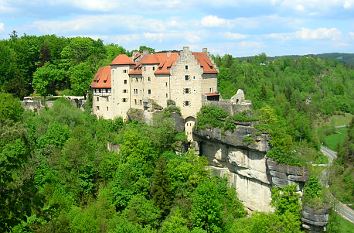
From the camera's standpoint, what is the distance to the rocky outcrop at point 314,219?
4144 centimetres

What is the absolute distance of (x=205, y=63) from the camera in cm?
4969

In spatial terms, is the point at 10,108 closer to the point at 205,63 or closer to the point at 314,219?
the point at 205,63

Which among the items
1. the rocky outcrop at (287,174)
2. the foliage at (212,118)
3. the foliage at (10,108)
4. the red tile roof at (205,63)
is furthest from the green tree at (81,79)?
the rocky outcrop at (287,174)

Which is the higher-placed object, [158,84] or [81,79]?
[81,79]

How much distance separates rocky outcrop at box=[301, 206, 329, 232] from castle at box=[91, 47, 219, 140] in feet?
45.2

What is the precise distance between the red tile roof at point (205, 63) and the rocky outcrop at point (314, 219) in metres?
15.8

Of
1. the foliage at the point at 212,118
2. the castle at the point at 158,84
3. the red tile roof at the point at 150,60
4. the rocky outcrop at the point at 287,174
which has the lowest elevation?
the rocky outcrop at the point at 287,174

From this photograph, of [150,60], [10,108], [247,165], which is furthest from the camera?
[150,60]

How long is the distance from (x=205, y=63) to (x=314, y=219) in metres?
18.3

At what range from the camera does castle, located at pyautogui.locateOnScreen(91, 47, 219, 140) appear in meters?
47.8

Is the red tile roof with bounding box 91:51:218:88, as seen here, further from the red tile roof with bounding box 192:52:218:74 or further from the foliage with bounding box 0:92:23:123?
the foliage with bounding box 0:92:23:123

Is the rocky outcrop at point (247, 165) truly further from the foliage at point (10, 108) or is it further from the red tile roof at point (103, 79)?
the foliage at point (10, 108)

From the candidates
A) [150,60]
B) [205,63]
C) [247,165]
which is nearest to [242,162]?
[247,165]

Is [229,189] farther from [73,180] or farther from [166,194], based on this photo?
[73,180]
